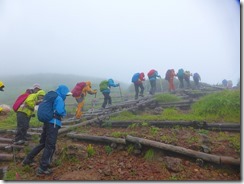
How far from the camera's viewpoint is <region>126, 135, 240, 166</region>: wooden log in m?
4.88

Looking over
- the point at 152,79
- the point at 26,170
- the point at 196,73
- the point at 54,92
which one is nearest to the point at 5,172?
the point at 26,170

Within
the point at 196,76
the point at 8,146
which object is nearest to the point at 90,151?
the point at 8,146

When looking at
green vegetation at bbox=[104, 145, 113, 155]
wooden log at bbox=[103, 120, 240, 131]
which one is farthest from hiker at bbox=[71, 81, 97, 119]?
green vegetation at bbox=[104, 145, 113, 155]

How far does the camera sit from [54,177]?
209 inches

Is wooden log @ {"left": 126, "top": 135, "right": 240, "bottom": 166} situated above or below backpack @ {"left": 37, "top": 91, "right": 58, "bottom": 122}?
below

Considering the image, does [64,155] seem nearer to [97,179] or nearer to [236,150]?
[97,179]

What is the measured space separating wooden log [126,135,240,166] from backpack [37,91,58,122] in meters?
2.06

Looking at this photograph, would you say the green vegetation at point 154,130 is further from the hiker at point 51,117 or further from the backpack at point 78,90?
the backpack at point 78,90

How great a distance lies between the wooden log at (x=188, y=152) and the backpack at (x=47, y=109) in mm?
2060

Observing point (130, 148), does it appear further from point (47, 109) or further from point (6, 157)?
point (6, 157)

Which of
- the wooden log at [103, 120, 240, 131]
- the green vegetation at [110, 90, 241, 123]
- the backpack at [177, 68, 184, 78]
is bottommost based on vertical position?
the wooden log at [103, 120, 240, 131]

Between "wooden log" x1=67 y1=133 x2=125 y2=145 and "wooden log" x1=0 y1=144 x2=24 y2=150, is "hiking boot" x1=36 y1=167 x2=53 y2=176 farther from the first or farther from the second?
"wooden log" x1=67 y1=133 x2=125 y2=145

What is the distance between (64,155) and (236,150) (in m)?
Result: 4.00

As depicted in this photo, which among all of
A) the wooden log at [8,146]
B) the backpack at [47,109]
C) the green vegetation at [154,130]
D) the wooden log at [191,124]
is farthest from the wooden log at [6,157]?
the green vegetation at [154,130]
